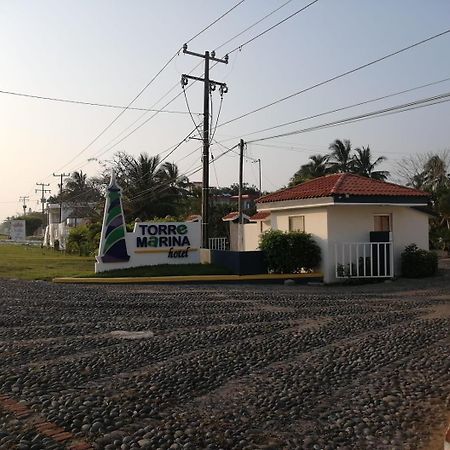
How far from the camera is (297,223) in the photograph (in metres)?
21.7

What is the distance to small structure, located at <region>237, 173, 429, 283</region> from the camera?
65.0 ft

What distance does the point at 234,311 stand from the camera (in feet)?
40.7

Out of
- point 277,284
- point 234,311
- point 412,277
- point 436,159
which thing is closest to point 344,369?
point 234,311

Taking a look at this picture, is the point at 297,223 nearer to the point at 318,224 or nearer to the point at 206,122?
the point at 318,224

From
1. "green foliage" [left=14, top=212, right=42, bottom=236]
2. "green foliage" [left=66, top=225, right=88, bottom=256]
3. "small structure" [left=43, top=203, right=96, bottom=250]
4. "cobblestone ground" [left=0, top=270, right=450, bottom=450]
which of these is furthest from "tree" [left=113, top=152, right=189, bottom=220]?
"green foliage" [left=14, top=212, right=42, bottom=236]

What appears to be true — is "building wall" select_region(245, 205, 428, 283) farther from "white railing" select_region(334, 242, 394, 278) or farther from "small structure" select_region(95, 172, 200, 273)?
"small structure" select_region(95, 172, 200, 273)

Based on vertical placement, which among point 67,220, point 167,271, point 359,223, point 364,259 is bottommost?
point 167,271

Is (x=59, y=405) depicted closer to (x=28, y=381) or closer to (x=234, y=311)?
(x=28, y=381)

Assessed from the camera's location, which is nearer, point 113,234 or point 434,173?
point 113,234

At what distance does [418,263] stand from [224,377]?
15083 mm

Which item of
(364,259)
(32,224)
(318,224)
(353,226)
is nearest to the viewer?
(364,259)

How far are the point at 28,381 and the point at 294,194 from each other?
54.2ft

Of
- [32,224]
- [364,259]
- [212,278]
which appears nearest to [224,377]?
[212,278]

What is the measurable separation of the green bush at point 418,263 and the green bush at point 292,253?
3130mm
